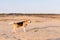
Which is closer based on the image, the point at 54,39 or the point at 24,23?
the point at 54,39

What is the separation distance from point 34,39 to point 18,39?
916 mm

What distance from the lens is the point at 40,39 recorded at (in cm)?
1072

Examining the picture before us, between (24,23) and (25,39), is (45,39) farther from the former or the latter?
(24,23)

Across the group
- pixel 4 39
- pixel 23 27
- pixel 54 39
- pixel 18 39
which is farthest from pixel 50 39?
pixel 23 27

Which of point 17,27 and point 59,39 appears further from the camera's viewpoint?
point 17,27

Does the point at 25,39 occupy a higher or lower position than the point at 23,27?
higher

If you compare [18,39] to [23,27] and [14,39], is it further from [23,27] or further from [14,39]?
[23,27]

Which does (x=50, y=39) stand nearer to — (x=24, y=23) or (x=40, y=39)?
(x=40, y=39)

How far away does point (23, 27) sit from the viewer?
15594 mm

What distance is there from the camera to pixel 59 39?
1041cm

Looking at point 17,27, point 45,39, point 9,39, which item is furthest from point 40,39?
point 17,27

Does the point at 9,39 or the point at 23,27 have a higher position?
the point at 9,39

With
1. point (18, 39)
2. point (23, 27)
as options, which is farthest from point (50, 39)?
point (23, 27)

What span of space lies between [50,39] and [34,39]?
2.95 feet
